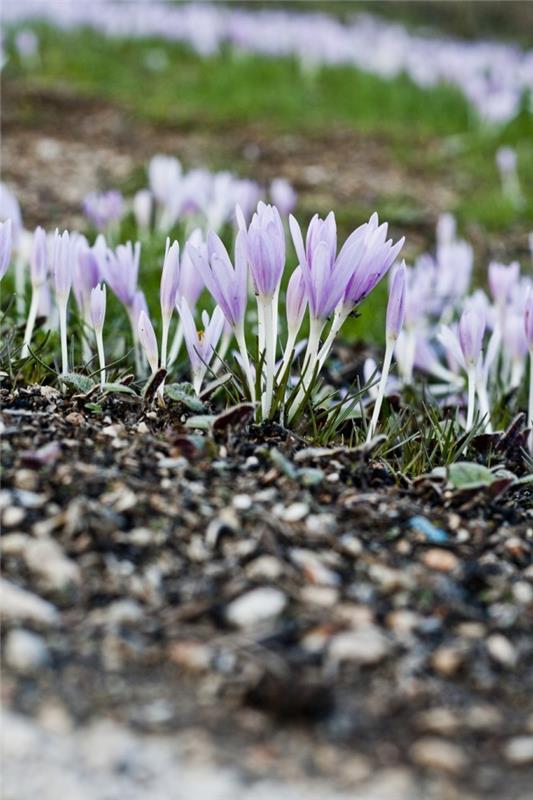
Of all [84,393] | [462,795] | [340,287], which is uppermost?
[340,287]

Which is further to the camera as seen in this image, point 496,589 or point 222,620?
point 496,589

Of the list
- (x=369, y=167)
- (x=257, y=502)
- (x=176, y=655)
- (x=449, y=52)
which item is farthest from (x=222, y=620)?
(x=449, y=52)

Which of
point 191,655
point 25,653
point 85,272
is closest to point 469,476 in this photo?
point 191,655

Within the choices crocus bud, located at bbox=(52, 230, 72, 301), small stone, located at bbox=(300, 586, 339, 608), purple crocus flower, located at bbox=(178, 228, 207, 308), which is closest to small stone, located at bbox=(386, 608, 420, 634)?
small stone, located at bbox=(300, 586, 339, 608)

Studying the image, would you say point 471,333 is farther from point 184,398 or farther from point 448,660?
point 448,660

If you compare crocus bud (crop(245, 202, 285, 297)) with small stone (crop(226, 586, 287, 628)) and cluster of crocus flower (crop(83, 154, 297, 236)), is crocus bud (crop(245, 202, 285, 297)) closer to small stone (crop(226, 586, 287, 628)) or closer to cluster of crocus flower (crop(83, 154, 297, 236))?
small stone (crop(226, 586, 287, 628))

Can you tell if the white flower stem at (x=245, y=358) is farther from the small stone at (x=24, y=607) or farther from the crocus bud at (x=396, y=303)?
the small stone at (x=24, y=607)

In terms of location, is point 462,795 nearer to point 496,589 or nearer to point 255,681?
point 255,681
